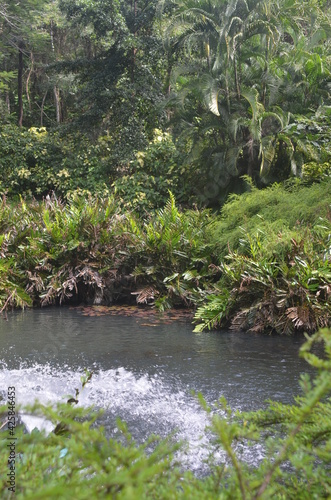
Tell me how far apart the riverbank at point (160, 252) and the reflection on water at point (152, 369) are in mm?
953

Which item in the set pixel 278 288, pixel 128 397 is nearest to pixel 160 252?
pixel 278 288

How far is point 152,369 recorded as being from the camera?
191 inches

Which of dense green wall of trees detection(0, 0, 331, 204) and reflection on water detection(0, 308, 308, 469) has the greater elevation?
dense green wall of trees detection(0, 0, 331, 204)

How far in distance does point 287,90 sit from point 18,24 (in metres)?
13.3

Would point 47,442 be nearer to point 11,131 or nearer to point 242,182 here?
point 242,182

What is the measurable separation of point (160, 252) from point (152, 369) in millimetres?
4130

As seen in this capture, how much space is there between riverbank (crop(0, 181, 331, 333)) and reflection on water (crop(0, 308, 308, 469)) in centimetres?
95

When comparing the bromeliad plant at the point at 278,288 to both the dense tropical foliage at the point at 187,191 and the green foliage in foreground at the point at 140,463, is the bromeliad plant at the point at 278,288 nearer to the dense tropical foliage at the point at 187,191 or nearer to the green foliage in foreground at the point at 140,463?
the dense tropical foliage at the point at 187,191

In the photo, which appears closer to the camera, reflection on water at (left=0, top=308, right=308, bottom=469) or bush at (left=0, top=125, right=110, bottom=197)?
reflection on water at (left=0, top=308, right=308, bottom=469)

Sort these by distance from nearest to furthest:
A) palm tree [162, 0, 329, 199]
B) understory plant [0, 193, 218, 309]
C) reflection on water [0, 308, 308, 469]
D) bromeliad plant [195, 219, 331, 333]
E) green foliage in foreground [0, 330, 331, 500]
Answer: green foliage in foreground [0, 330, 331, 500] < reflection on water [0, 308, 308, 469] < bromeliad plant [195, 219, 331, 333] < understory plant [0, 193, 218, 309] < palm tree [162, 0, 329, 199]

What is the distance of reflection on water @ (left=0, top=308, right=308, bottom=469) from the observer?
3.85m

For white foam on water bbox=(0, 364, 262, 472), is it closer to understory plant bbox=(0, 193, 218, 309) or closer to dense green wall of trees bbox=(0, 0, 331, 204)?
understory plant bbox=(0, 193, 218, 309)

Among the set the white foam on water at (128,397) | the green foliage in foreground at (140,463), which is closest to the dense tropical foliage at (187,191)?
the green foliage in foreground at (140,463)

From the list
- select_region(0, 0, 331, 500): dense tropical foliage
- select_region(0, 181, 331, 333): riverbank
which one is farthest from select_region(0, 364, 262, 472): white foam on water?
select_region(0, 181, 331, 333): riverbank
